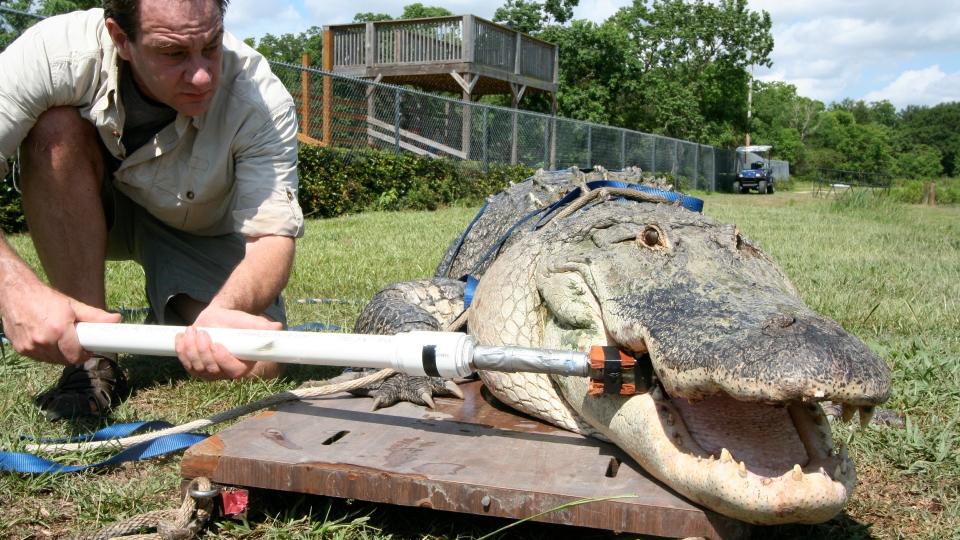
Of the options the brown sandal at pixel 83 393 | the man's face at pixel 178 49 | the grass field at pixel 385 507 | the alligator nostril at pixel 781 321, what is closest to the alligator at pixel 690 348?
the alligator nostril at pixel 781 321

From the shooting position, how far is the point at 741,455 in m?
1.60

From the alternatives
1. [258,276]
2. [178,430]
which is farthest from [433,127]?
[178,430]

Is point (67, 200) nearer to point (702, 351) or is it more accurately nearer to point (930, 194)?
point (702, 351)

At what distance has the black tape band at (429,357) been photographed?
179 cm

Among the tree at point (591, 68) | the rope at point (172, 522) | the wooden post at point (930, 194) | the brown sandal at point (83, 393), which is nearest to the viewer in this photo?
the rope at point (172, 522)

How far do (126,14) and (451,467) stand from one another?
166cm

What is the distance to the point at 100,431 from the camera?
7.68 feet

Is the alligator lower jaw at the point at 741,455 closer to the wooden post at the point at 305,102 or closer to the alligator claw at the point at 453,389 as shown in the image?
the alligator claw at the point at 453,389

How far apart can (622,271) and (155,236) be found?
220cm

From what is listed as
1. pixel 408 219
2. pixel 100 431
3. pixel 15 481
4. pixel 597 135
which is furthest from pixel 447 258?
pixel 597 135

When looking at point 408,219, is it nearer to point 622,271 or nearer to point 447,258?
point 447,258

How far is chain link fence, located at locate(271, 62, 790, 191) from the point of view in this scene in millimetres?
11703

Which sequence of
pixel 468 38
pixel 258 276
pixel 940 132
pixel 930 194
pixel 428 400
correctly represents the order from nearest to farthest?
pixel 428 400 → pixel 258 276 → pixel 468 38 → pixel 930 194 → pixel 940 132

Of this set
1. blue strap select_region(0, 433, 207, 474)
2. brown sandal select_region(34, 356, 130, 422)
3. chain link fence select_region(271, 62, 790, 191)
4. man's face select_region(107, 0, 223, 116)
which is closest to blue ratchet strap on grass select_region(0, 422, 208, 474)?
blue strap select_region(0, 433, 207, 474)
